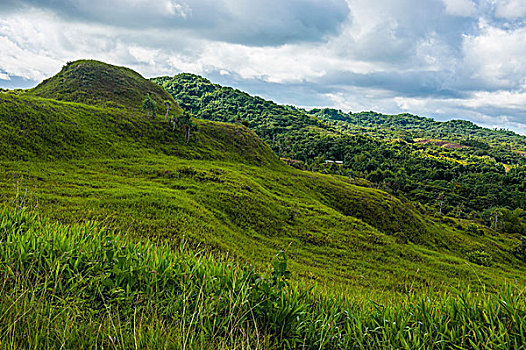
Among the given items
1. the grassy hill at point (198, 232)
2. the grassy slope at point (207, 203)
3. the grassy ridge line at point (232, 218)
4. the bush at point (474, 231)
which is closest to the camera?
the grassy hill at point (198, 232)

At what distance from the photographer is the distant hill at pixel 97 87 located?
293 ft

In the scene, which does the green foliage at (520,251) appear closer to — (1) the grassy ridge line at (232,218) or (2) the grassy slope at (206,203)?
(2) the grassy slope at (206,203)

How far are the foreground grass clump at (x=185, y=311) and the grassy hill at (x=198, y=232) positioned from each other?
1.2 inches

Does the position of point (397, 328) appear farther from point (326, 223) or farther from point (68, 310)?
point (326, 223)

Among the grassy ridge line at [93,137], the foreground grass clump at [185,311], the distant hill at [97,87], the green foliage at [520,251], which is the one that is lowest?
the green foliage at [520,251]

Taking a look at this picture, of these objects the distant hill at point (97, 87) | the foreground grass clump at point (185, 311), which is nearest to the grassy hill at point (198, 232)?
the foreground grass clump at point (185, 311)

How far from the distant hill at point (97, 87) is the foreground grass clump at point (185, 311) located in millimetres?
97168

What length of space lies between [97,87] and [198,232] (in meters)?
99.9

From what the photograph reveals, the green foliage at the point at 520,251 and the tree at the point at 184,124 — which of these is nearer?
the green foliage at the point at 520,251

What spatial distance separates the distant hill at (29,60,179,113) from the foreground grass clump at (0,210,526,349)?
97168 millimetres

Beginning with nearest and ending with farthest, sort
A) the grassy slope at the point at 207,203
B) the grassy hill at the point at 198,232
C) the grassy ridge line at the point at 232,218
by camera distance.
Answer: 1. the grassy hill at the point at 198,232
2. the grassy ridge line at the point at 232,218
3. the grassy slope at the point at 207,203

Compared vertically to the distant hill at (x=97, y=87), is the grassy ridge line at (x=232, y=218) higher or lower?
lower

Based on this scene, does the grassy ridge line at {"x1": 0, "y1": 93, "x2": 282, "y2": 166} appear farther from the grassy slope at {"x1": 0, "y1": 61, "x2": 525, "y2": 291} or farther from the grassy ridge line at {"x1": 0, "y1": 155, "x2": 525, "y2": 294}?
the grassy ridge line at {"x1": 0, "y1": 155, "x2": 525, "y2": 294}

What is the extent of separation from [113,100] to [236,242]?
8940cm
